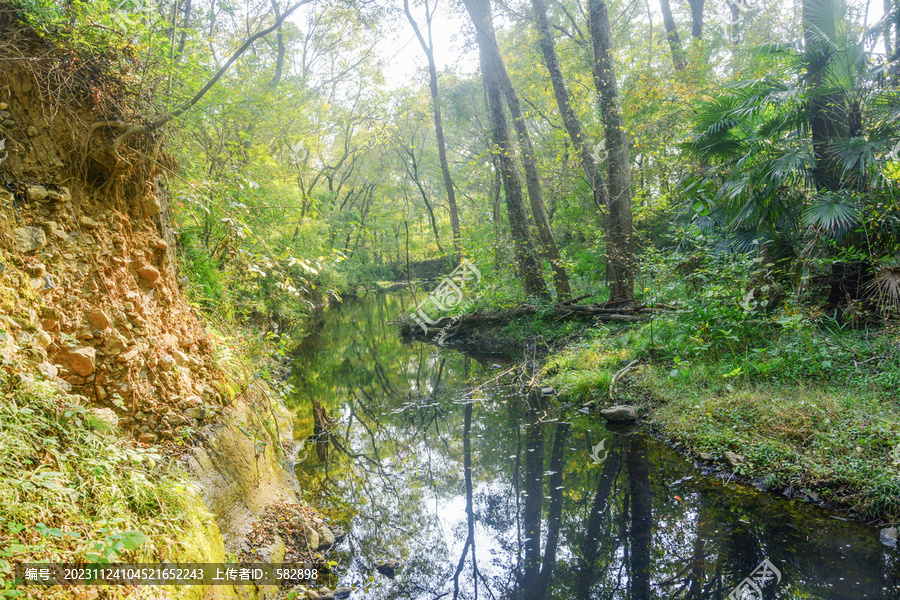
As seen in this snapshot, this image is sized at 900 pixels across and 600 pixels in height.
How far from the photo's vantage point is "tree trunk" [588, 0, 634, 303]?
855 centimetres

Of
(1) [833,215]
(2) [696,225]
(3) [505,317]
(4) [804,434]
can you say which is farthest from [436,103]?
(4) [804,434]

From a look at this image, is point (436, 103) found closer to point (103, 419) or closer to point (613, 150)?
point (613, 150)

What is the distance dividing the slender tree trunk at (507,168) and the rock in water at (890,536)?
7.60 meters

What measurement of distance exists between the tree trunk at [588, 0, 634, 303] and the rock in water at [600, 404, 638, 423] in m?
3.59

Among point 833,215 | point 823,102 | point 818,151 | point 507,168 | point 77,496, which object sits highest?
point 507,168

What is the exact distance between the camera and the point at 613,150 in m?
8.62

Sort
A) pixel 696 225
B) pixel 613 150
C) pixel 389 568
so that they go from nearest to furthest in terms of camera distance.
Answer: pixel 389 568 → pixel 696 225 → pixel 613 150

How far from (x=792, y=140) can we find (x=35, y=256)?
26.6ft

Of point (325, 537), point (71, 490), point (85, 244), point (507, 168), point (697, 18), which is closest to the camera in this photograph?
point (71, 490)

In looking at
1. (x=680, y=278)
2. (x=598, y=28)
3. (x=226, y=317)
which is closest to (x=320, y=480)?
(x=226, y=317)

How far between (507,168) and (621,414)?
22.1 ft

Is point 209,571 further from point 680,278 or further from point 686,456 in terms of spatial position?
point 680,278

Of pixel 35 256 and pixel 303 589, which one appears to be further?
pixel 303 589

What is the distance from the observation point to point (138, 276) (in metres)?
3.44
